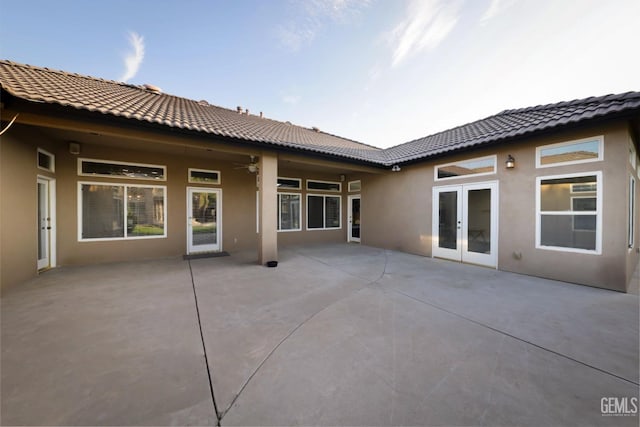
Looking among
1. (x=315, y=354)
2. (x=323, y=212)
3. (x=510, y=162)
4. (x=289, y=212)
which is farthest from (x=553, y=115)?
(x=289, y=212)

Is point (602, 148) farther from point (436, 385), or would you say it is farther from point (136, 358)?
point (136, 358)

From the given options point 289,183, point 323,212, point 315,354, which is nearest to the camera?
point 315,354

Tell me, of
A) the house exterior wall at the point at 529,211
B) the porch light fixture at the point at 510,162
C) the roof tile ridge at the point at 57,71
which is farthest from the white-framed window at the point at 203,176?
the porch light fixture at the point at 510,162

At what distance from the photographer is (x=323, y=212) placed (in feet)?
30.3

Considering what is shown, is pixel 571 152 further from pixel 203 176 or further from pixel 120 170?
pixel 120 170

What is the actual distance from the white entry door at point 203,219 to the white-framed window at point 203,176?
241 millimetres

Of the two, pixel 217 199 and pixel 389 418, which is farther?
pixel 217 199

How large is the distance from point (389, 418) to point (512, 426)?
28.8 inches

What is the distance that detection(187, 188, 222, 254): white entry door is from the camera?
266 inches

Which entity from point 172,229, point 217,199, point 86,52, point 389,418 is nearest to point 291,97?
point 217,199

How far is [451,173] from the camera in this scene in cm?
609

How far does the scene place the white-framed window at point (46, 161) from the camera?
4.62 metres

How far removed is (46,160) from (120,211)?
1.63 meters

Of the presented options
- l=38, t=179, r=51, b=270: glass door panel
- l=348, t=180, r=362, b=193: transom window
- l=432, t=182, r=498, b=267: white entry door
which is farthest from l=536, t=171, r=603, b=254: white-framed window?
l=38, t=179, r=51, b=270: glass door panel
